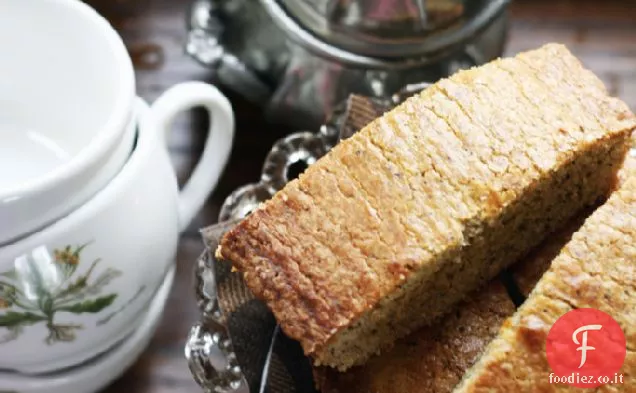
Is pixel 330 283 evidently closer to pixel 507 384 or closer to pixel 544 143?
pixel 507 384

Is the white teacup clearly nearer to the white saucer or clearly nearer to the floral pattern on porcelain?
the floral pattern on porcelain

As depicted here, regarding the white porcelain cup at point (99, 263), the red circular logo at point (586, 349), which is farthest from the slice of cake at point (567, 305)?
the white porcelain cup at point (99, 263)

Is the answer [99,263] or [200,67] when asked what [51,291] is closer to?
[99,263]

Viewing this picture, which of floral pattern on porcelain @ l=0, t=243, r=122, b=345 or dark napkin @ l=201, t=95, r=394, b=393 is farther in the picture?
dark napkin @ l=201, t=95, r=394, b=393

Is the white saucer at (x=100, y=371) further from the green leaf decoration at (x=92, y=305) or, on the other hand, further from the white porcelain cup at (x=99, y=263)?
the green leaf decoration at (x=92, y=305)

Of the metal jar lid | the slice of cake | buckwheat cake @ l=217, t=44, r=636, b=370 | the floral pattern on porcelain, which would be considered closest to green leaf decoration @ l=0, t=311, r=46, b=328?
the floral pattern on porcelain

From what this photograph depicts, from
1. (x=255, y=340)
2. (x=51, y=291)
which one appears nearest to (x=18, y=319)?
(x=51, y=291)

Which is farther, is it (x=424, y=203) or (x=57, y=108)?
(x=57, y=108)
